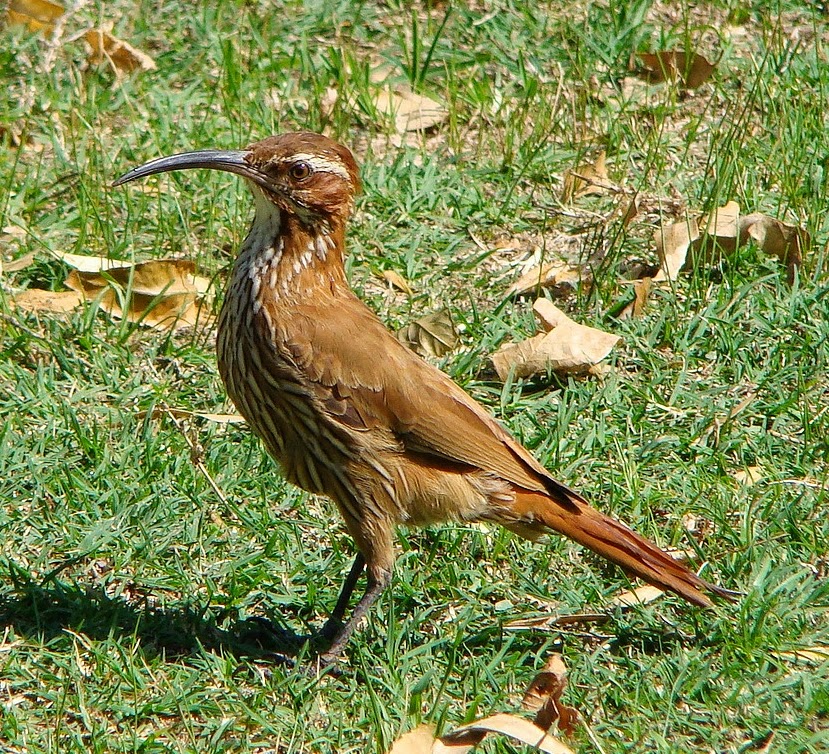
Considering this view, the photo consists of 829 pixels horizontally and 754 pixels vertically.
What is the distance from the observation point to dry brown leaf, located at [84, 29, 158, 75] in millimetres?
6867

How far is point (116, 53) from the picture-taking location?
690cm

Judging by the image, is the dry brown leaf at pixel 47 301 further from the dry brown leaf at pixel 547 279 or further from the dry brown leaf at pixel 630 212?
the dry brown leaf at pixel 630 212

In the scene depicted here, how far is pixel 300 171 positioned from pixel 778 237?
244 centimetres

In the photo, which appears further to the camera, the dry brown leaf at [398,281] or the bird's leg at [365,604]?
Result: the dry brown leaf at [398,281]

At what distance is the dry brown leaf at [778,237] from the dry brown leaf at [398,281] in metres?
1.48

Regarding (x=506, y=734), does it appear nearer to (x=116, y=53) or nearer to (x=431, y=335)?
(x=431, y=335)

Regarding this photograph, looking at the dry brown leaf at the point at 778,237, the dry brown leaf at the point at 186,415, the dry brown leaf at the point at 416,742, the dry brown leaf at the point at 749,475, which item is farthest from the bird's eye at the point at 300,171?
the dry brown leaf at the point at 778,237

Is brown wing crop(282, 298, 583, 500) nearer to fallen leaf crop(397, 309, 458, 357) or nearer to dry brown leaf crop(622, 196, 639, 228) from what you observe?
fallen leaf crop(397, 309, 458, 357)

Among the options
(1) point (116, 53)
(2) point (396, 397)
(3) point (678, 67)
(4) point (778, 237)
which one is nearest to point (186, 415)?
(2) point (396, 397)

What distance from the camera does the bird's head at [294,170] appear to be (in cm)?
438

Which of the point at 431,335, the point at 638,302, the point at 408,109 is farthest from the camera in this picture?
the point at 408,109

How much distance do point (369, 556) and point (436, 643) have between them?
35 centimetres

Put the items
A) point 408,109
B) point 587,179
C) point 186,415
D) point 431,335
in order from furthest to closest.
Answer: point 408,109, point 587,179, point 431,335, point 186,415

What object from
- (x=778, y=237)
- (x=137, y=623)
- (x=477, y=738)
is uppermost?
(x=778, y=237)
